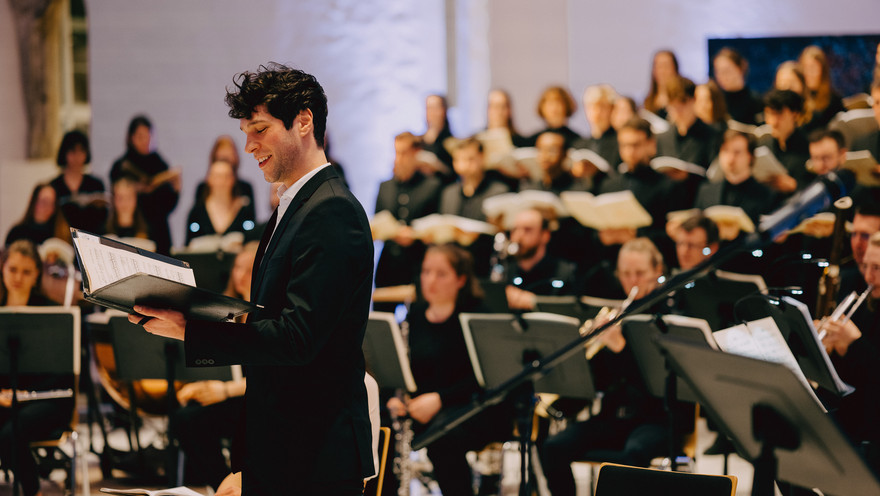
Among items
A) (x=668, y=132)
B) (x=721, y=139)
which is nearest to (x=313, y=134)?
(x=721, y=139)

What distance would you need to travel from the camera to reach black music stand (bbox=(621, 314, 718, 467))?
339cm

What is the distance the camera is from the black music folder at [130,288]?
182 centimetres

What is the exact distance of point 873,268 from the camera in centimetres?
349

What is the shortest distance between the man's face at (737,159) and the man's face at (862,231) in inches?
45.8

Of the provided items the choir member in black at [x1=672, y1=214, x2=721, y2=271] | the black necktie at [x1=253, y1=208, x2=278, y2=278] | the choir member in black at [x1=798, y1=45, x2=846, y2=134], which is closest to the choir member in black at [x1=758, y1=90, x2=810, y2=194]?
the choir member in black at [x1=798, y1=45, x2=846, y2=134]

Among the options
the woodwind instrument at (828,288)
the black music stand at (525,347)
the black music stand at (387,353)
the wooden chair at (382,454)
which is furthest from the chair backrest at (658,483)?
the woodwind instrument at (828,288)

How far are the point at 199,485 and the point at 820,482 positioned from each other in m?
3.40

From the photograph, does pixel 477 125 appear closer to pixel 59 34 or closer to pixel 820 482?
pixel 59 34

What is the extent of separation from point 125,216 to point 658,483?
4683mm

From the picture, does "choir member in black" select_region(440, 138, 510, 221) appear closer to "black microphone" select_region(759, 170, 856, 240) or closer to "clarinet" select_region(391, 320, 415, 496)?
"clarinet" select_region(391, 320, 415, 496)

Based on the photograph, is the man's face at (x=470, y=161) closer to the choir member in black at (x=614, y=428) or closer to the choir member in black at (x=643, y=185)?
the choir member in black at (x=643, y=185)

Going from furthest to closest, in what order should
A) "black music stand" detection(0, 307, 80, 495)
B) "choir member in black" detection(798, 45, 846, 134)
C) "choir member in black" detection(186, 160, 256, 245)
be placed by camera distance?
"choir member in black" detection(186, 160, 256, 245) → "choir member in black" detection(798, 45, 846, 134) → "black music stand" detection(0, 307, 80, 495)

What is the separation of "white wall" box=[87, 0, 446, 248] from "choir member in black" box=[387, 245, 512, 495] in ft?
13.4

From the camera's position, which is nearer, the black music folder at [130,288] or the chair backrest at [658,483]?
the black music folder at [130,288]
